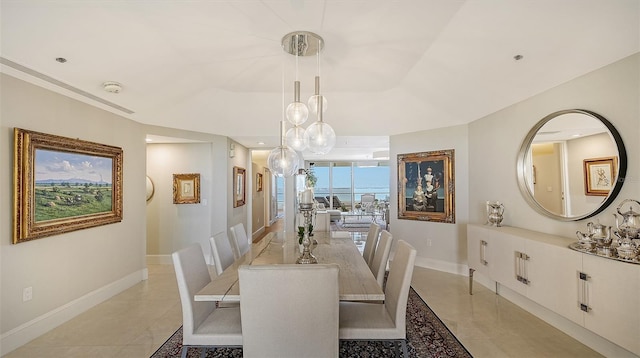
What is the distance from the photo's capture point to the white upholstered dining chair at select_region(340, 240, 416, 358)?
6.05ft

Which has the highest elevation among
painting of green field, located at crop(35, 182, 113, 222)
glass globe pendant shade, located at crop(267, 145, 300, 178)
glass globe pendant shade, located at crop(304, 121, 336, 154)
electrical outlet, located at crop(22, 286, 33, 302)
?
glass globe pendant shade, located at crop(304, 121, 336, 154)

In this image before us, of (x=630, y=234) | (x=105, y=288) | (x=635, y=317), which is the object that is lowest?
(x=105, y=288)

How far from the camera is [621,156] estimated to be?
7.27 ft

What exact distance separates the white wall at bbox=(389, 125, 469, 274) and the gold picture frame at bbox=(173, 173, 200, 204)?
3558 millimetres

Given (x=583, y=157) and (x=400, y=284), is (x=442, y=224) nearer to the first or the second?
(x=583, y=157)

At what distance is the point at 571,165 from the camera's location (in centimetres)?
267

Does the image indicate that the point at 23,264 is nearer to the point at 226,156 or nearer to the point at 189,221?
the point at 189,221

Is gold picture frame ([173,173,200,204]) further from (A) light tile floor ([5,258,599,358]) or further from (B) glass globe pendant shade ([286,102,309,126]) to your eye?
(B) glass globe pendant shade ([286,102,309,126])

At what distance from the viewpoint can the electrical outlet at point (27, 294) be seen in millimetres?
2532

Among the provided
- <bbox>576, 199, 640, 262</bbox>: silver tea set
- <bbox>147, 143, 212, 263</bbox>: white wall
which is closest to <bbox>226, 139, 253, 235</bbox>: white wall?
<bbox>147, 143, 212, 263</bbox>: white wall

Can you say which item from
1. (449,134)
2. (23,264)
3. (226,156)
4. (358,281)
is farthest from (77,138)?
(449,134)

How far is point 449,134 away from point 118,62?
4414 millimetres

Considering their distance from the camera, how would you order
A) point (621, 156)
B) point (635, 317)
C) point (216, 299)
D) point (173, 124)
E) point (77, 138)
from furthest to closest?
1. point (173, 124)
2. point (77, 138)
3. point (621, 156)
4. point (635, 317)
5. point (216, 299)

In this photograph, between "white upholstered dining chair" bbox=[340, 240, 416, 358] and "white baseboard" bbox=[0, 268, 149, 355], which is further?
"white baseboard" bbox=[0, 268, 149, 355]
